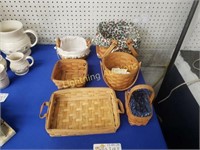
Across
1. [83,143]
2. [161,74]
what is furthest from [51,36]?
[161,74]

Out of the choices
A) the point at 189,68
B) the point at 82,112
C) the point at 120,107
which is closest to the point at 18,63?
the point at 82,112

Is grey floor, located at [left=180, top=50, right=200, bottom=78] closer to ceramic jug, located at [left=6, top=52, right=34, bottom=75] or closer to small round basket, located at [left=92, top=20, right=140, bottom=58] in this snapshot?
small round basket, located at [left=92, top=20, right=140, bottom=58]

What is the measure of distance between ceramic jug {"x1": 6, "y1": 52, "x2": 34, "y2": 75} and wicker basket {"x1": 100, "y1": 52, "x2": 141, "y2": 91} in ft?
0.99

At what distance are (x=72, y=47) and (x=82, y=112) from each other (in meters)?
0.34

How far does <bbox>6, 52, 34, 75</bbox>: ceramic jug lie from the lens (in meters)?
0.69

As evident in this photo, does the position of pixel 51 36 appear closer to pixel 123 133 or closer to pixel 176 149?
pixel 123 133

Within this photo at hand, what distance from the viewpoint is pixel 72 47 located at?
2.79ft

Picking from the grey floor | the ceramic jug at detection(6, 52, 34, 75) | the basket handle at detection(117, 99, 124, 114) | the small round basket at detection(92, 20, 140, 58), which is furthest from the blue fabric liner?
the ceramic jug at detection(6, 52, 34, 75)

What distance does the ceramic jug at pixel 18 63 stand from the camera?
27.3 inches

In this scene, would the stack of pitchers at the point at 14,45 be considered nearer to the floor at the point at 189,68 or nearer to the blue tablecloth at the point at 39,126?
the blue tablecloth at the point at 39,126

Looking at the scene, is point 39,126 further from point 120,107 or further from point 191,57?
point 191,57

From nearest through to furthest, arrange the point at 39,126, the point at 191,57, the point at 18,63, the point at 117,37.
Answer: the point at 39,126
the point at 18,63
the point at 117,37
the point at 191,57

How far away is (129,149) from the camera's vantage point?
0.53 meters

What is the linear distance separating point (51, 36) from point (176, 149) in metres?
0.81
